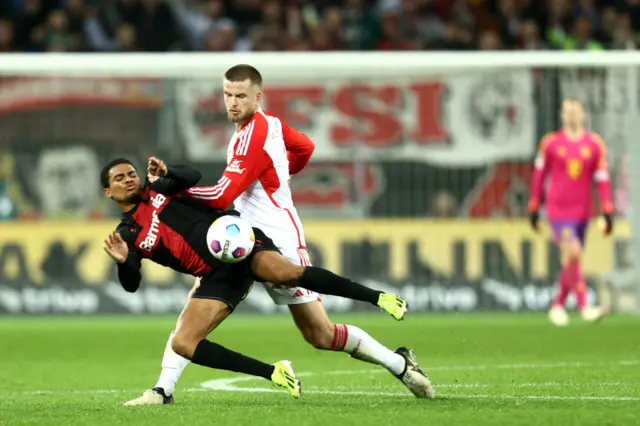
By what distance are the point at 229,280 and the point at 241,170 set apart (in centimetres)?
61

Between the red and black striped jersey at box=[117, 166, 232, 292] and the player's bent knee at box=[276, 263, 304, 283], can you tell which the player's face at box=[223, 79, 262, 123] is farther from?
the player's bent knee at box=[276, 263, 304, 283]

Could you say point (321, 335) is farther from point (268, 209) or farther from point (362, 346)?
point (268, 209)

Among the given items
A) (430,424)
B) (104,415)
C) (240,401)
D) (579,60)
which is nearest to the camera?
(430,424)

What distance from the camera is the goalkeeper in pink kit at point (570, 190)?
46.3 ft

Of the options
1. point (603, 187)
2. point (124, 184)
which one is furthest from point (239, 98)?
point (603, 187)

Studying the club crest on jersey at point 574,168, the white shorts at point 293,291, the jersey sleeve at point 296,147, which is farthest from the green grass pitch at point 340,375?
the club crest on jersey at point 574,168

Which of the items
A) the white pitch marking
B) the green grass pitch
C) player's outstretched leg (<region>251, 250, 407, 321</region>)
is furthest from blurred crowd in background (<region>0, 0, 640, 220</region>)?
player's outstretched leg (<region>251, 250, 407, 321</region>)

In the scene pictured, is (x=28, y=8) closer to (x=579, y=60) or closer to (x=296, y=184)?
(x=296, y=184)

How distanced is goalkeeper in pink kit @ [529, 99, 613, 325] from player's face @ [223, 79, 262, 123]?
7.07 metres

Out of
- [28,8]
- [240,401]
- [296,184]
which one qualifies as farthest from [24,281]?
[240,401]

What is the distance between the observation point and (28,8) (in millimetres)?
18828

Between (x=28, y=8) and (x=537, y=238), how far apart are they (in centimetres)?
787

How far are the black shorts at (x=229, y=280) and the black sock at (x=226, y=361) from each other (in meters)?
0.27

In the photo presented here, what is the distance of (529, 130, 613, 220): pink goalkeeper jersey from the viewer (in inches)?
558
